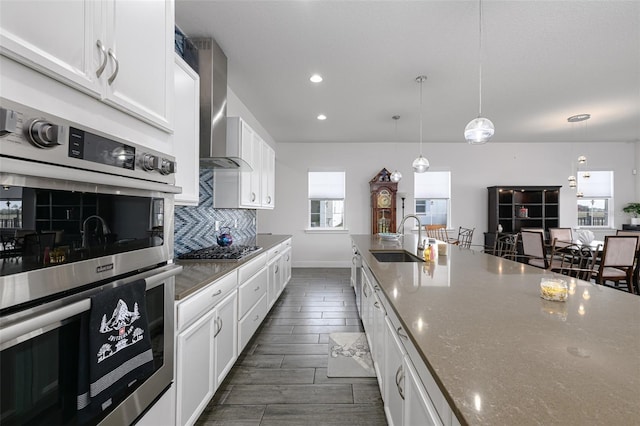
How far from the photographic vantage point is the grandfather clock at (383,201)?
21.7ft

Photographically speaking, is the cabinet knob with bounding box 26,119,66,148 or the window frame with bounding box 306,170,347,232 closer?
the cabinet knob with bounding box 26,119,66,148

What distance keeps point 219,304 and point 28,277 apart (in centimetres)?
126

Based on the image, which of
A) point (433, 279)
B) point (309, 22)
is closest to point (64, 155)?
point (433, 279)

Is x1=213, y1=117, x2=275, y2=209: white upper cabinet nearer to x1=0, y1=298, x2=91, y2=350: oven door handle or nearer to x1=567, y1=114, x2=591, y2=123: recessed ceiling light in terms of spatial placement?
x1=0, y1=298, x2=91, y2=350: oven door handle

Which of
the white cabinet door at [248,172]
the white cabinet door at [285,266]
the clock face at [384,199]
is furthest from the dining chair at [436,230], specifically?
the white cabinet door at [248,172]

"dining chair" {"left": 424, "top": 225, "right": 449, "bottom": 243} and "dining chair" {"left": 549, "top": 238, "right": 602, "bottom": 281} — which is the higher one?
Result: "dining chair" {"left": 424, "top": 225, "right": 449, "bottom": 243}

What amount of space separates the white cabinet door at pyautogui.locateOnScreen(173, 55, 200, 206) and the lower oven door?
994mm

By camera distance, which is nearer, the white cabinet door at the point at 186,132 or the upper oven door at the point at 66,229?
the upper oven door at the point at 66,229

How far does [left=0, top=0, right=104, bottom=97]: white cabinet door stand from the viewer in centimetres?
66

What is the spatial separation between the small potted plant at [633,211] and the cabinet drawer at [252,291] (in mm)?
8450

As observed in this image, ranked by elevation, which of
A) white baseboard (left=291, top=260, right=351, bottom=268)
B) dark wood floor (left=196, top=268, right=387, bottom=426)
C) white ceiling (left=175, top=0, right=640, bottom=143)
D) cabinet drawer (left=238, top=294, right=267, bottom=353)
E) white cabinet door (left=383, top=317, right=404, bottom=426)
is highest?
white ceiling (left=175, top=0, right=640, bottom=143)

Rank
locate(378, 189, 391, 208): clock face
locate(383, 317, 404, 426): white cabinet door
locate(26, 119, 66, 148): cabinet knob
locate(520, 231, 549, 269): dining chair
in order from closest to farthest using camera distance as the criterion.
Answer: locate(26, 119, 66, 148): cabinet knob < locate(383, 317, 404, 426): white cabinet door < locate(520, 231, 549, 269): dining chair < locate(378, 189, 391, 208): clock face

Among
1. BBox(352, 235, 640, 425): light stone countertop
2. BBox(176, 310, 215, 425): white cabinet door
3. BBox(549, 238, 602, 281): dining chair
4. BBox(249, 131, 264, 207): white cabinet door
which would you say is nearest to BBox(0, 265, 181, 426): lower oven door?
BBox(176, 310, 215, 425): white cabinet door

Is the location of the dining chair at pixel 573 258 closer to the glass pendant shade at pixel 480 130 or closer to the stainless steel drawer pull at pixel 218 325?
the glass pendant shade at pixel 480 130
